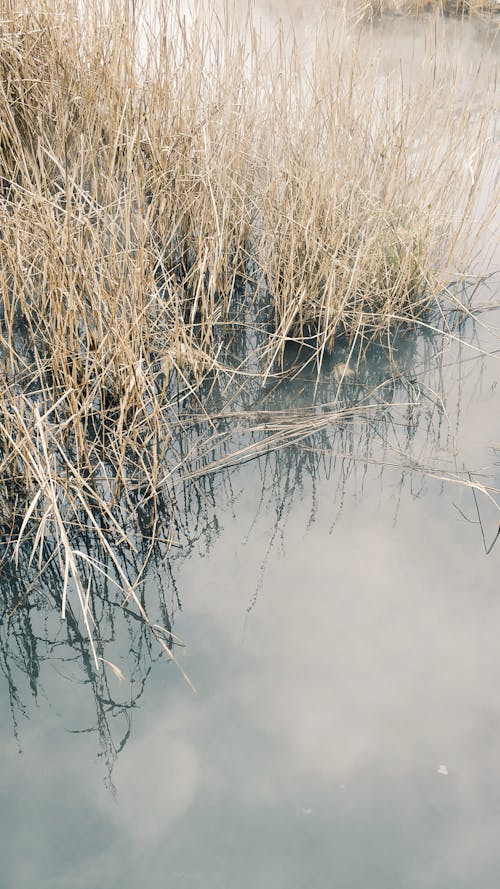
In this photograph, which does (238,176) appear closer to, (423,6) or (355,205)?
(355,205)

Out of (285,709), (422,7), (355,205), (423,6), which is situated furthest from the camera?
(423,6)

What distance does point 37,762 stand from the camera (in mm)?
1159

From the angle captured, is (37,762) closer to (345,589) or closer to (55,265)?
(345,589)

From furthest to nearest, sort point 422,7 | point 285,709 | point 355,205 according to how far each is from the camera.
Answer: point 422,7 < point 355,205 < point 285,709

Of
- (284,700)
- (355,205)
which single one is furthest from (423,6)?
(284,700)

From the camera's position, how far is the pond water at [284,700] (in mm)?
1074

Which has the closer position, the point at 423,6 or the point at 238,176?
the point at 238,176

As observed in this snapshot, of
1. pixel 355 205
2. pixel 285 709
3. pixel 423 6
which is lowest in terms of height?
pixel 285 709

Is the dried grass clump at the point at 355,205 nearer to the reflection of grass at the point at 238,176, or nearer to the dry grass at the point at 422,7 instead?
the reflection of grass at the point at 238,176

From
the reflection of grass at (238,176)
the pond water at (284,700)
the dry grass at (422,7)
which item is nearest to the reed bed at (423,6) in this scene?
the dry grass at (422,7)

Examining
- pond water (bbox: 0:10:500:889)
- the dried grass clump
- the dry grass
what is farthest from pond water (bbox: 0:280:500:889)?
the dry grass

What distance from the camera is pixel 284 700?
125cm

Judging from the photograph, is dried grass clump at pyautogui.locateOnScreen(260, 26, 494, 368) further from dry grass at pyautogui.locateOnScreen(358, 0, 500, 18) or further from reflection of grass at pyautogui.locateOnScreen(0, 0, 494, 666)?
dry grass at pyautogui.locateOnScreen(358, 0, 500, 18)

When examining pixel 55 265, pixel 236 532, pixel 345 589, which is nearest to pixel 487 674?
pixel 345 589
